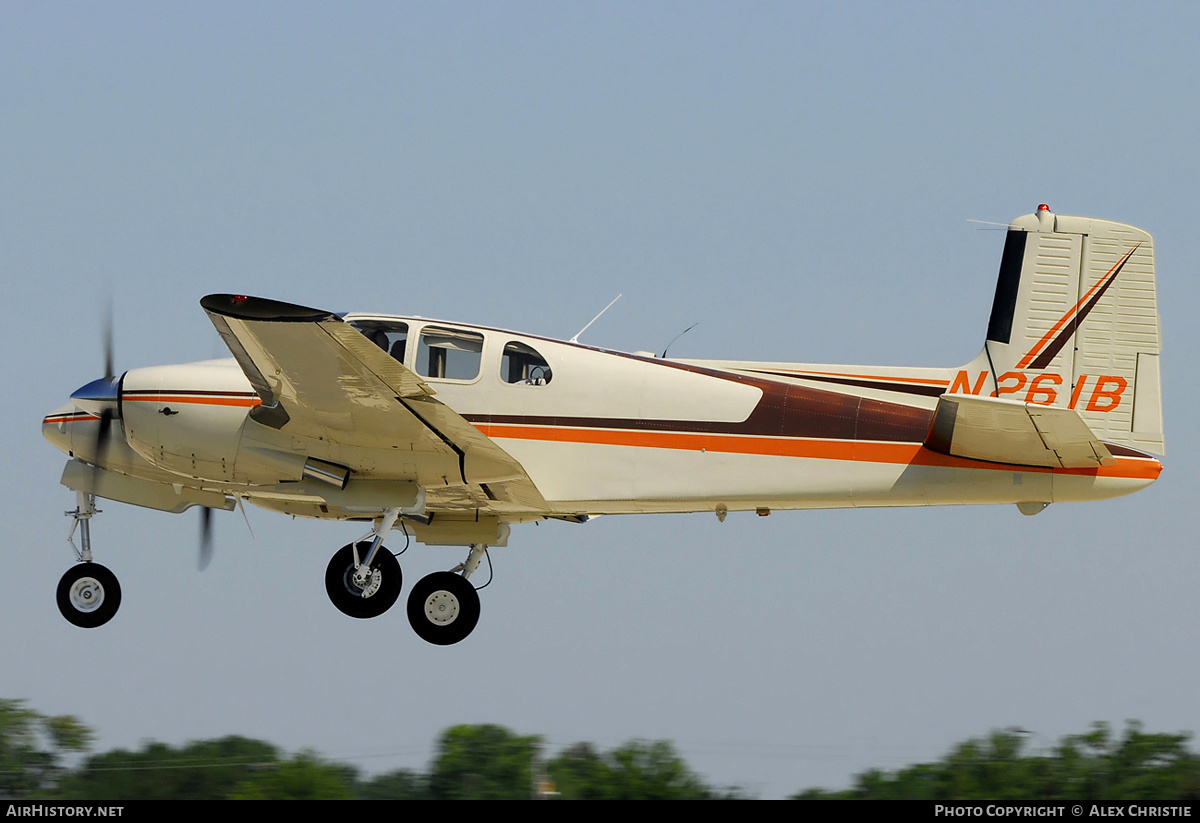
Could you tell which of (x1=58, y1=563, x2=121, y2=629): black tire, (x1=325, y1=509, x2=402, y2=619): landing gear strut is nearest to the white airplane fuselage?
(x1=325, y1=509, x2=402, y2=619): landing gear strut

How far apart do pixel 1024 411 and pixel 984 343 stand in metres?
1.91

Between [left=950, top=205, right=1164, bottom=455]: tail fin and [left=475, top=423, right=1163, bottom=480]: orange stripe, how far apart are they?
46cm

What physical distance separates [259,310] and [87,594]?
4780 mm

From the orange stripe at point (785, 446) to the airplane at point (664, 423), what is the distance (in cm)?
2

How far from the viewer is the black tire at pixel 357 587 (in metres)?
12.6

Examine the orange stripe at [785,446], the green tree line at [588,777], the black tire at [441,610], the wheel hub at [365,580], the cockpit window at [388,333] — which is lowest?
the green tree line at [588,777]

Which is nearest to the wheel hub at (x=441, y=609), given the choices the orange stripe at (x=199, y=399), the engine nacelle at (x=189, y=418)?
the engine nacelle at (x=189, y=418)

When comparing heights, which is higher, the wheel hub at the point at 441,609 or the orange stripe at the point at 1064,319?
the orange stripe at the point at 1064,319

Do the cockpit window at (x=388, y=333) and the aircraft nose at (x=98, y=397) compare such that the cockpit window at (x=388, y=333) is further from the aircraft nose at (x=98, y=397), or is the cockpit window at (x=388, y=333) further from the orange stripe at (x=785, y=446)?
the aircraft nose at (x=98, y=397)

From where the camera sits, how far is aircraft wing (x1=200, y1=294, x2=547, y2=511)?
34.3 feet

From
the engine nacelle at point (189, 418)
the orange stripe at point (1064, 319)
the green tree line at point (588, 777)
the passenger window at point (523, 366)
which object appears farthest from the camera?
the green tree line at point (588, 777)

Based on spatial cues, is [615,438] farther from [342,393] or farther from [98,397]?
[98,397]
